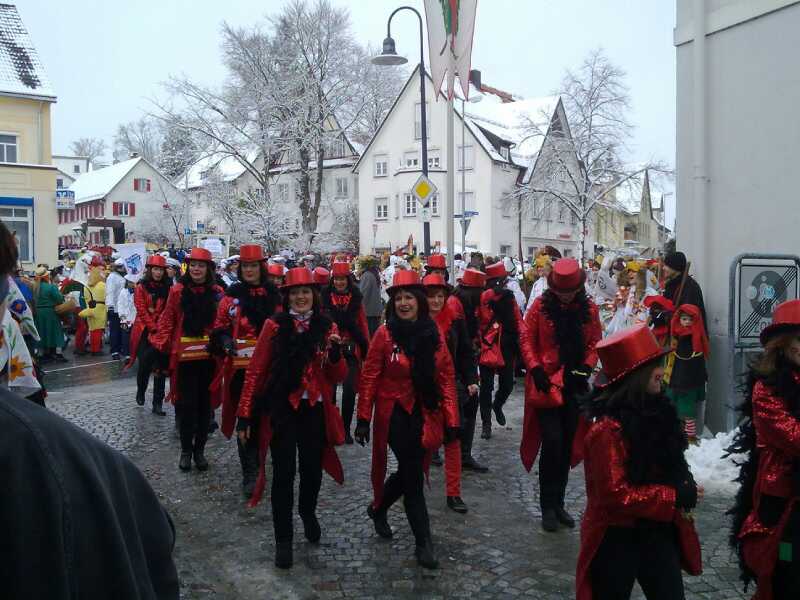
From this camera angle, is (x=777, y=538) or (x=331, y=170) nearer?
(x=777, y=538)

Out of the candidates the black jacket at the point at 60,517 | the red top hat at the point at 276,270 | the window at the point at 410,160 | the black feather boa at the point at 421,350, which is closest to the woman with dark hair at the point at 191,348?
the red top hat at the point at 276,270

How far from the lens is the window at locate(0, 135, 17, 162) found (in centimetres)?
3225

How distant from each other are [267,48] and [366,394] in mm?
34345

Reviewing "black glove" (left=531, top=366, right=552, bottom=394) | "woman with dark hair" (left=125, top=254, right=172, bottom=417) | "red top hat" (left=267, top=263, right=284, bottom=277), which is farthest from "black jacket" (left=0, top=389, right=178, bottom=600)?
"red top hat" (left=267, top=263, right=284, bottom=277)

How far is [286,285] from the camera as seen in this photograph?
531 cm

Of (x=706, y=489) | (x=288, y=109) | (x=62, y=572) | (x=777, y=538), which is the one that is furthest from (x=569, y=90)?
(x=62, y=572)

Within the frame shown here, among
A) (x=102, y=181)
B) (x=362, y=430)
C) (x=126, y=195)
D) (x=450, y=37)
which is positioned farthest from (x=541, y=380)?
(x=102, y=181)

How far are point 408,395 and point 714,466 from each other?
333 cm

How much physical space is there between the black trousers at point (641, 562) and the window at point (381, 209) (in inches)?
1843

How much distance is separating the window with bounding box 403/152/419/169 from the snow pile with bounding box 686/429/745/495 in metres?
42.1

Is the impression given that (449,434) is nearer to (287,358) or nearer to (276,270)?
(287,358)

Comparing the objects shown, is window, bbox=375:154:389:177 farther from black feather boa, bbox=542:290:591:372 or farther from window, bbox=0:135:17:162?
black feather boa, bbox=542:290:591:372

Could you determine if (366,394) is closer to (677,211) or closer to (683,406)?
(683,406)

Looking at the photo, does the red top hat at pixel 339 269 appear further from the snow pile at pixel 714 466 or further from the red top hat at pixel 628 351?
the red top hat at pixel 628 351
